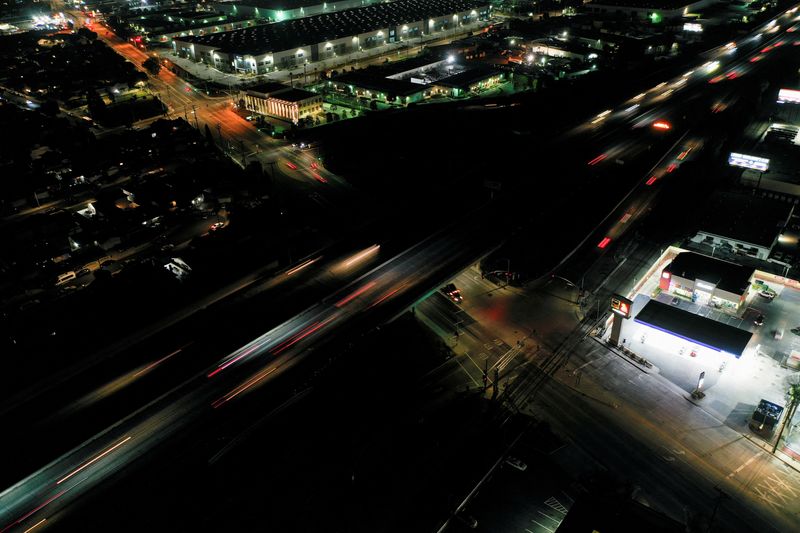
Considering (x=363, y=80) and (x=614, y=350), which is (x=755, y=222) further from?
(x=363, y=80)

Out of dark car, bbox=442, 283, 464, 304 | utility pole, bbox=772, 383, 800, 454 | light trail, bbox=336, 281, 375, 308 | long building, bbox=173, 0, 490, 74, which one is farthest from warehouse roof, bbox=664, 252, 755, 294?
long building, bbox=173, 0, 490, 74

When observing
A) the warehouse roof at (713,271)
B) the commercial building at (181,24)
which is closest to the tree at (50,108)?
the commercial building at (181,24)

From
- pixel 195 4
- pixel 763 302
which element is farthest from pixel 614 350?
pixel 195 4

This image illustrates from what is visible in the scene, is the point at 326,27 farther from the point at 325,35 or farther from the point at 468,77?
the point at 468,77

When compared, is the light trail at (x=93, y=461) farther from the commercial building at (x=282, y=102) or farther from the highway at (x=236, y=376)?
the commercial building at (x=282, y=102)

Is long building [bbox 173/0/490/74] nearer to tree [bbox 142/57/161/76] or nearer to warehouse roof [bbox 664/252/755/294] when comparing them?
tree [bbox 142/57/161/76]

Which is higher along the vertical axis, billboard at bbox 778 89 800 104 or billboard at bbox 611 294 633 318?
billboard at bbox 778 89 800 104

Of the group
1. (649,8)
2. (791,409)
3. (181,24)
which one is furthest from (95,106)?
(649,8)
